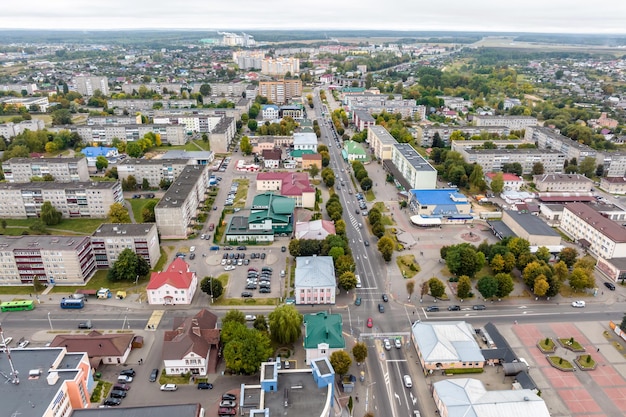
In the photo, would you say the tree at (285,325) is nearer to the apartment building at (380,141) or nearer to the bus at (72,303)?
the bus at (72,303)

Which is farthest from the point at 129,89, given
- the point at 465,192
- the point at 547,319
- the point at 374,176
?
the point at 547,319

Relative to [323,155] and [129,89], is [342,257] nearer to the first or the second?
[323,155]

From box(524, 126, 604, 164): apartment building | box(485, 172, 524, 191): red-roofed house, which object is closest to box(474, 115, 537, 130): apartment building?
box(524, 126, 604, 164): apartment building

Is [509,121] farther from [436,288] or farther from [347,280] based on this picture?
[347,280]

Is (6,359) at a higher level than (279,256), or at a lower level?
higher

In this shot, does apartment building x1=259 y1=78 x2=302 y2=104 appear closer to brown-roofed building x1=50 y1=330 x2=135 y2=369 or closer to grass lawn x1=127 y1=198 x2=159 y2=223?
grass lawn x1=127 y1=198 x2=159 y2=223

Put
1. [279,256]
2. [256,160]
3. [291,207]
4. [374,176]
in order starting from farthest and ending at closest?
1. [256,160]
2. [374,176]
3. [291,207]
4. [279,256]
